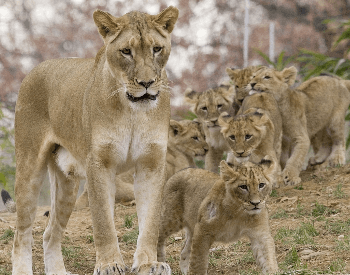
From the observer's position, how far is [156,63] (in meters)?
3.64

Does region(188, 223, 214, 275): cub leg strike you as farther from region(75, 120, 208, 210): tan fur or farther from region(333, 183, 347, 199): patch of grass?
region(75, 120, 208, 210): tan fur

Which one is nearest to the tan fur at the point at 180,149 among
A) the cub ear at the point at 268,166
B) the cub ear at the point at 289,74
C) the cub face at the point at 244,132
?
the cub ear at the point at 289,74

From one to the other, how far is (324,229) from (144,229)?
6.87 ft

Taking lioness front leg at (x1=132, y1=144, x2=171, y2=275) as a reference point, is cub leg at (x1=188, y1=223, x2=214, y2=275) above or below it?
below

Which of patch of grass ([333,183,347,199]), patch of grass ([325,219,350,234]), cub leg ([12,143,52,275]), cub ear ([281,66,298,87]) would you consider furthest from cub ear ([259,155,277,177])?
cub ear ([281,66,298,87])

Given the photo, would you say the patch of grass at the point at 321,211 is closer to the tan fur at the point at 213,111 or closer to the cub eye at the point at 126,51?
the tan fur at the point at 213,111

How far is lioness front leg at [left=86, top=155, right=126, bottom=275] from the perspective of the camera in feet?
12.3

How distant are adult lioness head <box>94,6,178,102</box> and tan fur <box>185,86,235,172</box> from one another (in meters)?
3.16

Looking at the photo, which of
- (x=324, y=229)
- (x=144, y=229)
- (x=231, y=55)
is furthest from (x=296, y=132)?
(x=231, y=55)

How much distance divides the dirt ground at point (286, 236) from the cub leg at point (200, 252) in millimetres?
347

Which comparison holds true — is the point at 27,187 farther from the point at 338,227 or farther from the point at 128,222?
the point at 338,227

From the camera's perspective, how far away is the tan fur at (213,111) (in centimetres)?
696

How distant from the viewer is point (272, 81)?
715 centimetres

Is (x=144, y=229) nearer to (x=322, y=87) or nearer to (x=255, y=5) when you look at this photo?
(x=322, y=87)
